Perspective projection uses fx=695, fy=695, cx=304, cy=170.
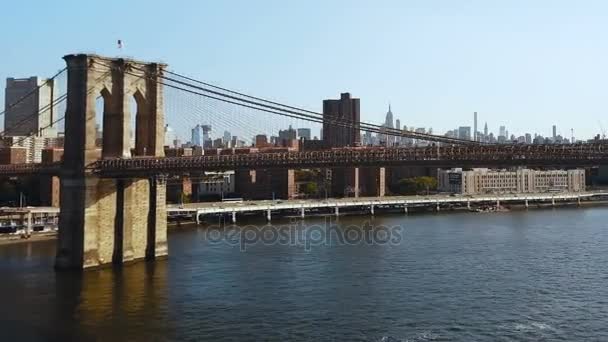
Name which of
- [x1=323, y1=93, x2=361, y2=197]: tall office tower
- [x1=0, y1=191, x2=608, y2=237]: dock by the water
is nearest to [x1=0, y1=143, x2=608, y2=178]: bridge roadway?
[x1=0, y1=191, x2=608, y2=237]: dock by the water

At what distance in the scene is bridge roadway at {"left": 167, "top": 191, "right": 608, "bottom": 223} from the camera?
64.9m

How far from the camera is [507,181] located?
401 ft

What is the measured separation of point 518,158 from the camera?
28.4m

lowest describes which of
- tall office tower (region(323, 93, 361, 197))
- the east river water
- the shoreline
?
the east river water

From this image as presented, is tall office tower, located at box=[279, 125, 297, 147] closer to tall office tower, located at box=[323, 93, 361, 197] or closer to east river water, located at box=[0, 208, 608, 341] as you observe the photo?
tall office tower, located at box=[323, 93, 361, 197]

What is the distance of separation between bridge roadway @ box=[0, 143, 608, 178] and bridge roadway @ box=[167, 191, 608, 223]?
95.6ft

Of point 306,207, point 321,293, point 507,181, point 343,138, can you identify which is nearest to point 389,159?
point 321,293

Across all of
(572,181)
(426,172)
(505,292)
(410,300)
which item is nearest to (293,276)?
(410,300)

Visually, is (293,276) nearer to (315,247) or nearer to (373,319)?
(373,319)

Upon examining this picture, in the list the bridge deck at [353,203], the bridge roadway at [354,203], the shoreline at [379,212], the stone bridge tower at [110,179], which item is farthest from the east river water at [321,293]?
the bridge roadway at [354,203]

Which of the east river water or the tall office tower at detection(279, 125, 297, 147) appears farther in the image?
the tall office tower at detection(279, 125, 297, 147)

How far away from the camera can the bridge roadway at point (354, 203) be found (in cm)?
6494

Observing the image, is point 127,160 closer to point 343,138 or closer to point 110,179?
point 110,179

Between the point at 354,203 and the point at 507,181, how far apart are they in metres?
54.6
